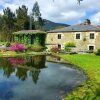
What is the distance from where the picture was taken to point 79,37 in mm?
55562

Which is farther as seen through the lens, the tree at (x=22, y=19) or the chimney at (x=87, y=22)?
the tree at (x=22, y=19)

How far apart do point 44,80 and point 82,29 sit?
3705 centimetres

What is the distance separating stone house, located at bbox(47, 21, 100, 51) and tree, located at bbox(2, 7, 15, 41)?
40304 mm

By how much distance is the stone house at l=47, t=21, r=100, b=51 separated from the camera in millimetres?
53844

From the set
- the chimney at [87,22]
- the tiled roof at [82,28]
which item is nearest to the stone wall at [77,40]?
the tiled roof at [82,28]

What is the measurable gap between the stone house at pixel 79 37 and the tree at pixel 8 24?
132 feet

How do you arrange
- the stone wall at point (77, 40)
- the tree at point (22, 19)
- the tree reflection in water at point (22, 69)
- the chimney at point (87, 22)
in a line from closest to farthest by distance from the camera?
the tree reflection in water at point (22, 69), the stone wall at point (77, 40), the chimney at point (87, 22), the tree at point (22, 19)

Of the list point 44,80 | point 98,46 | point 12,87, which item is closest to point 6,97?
point 12,87

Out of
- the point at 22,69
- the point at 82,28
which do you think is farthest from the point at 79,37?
the point at 22,69

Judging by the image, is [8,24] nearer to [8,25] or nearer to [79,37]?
[8,25]

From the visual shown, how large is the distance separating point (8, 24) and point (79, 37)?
160 feet

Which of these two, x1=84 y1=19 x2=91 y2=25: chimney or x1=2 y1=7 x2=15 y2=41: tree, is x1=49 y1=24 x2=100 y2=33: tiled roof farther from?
x1=2 y1=7 x2=15 y2=41: tree

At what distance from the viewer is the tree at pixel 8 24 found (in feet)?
319

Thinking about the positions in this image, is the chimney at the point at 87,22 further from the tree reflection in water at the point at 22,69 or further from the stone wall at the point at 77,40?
the tree reflection in water at the point at 22,69
